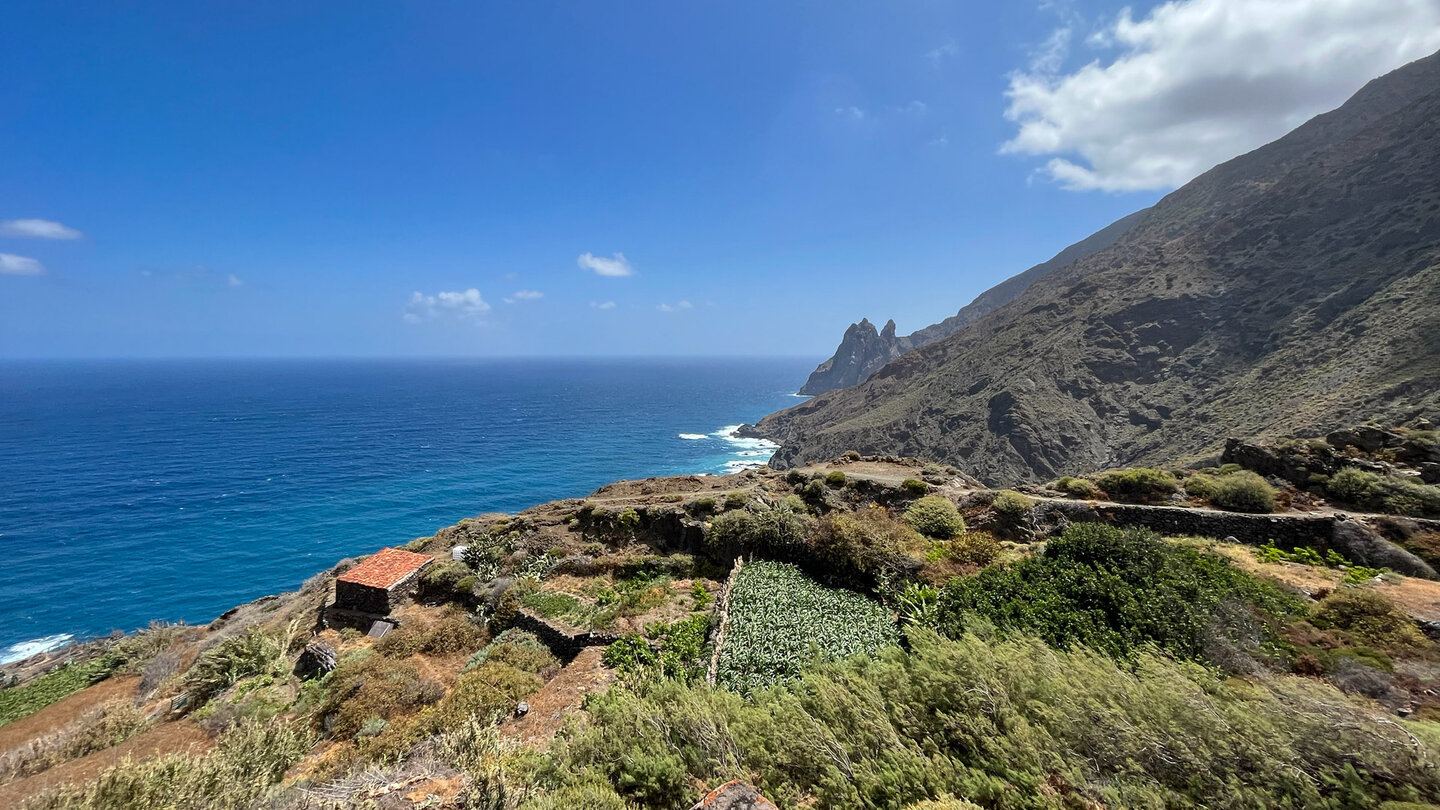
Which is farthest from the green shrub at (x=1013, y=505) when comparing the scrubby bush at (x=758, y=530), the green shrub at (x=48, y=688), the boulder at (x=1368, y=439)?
the green shrub at (x=48, y=688)

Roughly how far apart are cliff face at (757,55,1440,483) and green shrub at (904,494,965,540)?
36.9m

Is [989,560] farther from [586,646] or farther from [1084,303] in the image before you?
[1084,303]

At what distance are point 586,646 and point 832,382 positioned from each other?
609 feet

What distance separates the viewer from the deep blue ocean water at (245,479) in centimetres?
3625

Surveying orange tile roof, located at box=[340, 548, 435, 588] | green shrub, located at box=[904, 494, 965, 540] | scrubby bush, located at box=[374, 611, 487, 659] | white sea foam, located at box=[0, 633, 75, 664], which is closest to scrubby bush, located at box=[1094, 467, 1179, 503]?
green shrub, located at box=[904, 494, 965, 540]

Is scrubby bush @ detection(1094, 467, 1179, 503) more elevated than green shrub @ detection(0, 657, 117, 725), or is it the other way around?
scrubby bush @ detection(1094, 467, 1179, 503)

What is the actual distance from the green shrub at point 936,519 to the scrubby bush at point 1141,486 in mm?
7086

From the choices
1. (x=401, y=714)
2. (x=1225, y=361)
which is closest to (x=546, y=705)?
(x=401, y=714)

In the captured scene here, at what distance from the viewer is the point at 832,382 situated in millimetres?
192500

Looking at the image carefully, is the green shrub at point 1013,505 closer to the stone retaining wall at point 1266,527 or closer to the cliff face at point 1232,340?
the stone retaining wall at point 1266,527

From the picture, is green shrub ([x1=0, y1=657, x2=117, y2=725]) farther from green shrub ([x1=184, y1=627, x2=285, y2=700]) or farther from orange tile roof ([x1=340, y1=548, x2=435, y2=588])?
orange tile roof ([x1=340, y1=548, x2=435, y2=588])

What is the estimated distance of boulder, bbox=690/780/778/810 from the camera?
560 cm

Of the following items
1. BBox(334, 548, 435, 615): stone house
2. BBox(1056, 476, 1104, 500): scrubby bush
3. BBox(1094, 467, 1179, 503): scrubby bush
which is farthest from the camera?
BBox(1056, 476, 1104, 500): scrubby bush

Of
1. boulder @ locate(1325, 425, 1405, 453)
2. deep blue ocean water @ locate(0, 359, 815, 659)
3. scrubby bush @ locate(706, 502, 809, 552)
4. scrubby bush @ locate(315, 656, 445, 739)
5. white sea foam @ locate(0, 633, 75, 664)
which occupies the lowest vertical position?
white sea foam @ locate(0, 633, 75, 664)
